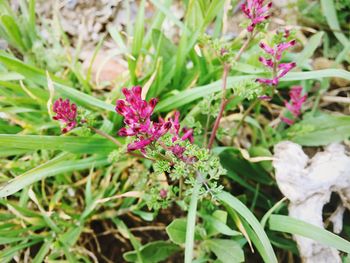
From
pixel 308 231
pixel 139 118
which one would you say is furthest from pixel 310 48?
pixel 139 118

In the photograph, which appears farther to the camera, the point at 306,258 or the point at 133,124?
the point at 306,258

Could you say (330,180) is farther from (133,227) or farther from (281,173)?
(133,227)

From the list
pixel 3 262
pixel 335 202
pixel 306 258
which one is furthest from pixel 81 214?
pixel 335 202

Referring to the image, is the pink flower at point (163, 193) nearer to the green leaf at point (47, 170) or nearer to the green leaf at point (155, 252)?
the green leaf at point (155, 252)

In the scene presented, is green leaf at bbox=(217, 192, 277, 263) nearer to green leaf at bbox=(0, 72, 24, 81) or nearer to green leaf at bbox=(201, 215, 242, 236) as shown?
green leaf at bbox=(201, 215, 242, 236)

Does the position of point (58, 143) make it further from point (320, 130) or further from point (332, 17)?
point (332, 17)

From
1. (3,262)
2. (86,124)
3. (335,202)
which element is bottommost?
(3,262)

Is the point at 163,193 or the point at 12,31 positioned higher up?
the point at 12,31
